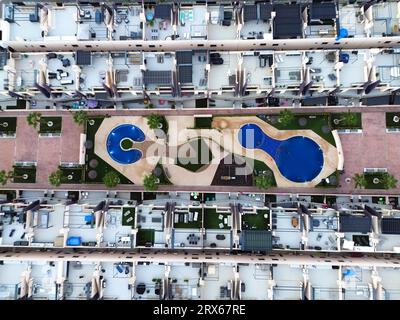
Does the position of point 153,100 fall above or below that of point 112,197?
above

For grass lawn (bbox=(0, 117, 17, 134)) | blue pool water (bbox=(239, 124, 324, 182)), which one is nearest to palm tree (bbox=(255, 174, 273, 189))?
blue pool water (bbox=(239, 124, 324, 182))

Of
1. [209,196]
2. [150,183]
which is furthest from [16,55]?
[209,196]

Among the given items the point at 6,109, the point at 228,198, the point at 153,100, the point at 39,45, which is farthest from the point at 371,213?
the point at 6,109

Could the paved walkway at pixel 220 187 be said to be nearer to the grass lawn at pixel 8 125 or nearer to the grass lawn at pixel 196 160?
the grass lawn at pixel 8 125

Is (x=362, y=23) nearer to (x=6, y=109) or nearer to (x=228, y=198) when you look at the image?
(x=228, y=198)

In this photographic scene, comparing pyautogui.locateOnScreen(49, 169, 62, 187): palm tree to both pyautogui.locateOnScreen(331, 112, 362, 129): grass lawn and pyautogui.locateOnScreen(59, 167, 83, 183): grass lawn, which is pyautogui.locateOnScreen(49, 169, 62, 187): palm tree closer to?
pyautogui.locateOnScreen(59, 167, 83, 183): grass lawn

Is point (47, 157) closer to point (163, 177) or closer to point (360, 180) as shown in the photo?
point (163, 177)
